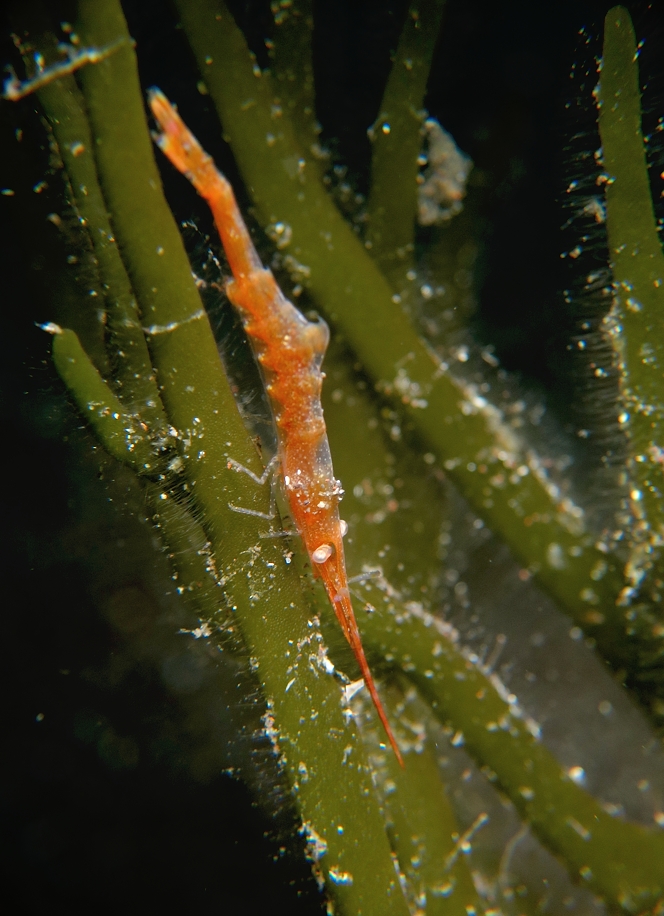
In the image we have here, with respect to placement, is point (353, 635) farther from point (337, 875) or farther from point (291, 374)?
point (291, 374)

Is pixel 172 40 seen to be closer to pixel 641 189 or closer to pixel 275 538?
pixel 641 189

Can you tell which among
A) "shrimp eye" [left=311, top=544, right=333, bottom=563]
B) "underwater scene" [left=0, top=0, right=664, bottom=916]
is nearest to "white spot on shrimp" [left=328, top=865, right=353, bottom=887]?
"underwater scene" [left=0, top=0, right=664, bottom=916]

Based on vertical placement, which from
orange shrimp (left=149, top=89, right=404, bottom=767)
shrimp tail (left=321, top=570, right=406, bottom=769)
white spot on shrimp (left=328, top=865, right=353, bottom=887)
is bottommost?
white spot on shrimp (left=328, top=865, right=353, bottom=887)

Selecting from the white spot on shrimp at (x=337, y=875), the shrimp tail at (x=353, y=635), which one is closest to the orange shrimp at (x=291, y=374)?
the shrimp tail at (x=353, y=635)

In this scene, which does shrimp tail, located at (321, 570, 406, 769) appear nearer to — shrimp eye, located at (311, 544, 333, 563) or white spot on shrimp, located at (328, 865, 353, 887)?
shrimp eye, located at (311, 544, 333, 563)

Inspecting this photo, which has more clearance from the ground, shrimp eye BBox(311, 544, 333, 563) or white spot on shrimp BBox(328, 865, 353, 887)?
shrimp eye BBox(311, 544, 333, 563)

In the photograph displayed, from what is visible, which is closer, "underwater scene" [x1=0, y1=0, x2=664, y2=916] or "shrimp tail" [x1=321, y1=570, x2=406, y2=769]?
"underwater scene" [x1=0, y1=0, x2=664, y2=916]

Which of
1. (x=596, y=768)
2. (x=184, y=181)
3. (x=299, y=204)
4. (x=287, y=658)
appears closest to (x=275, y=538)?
(x=287, y=658)
